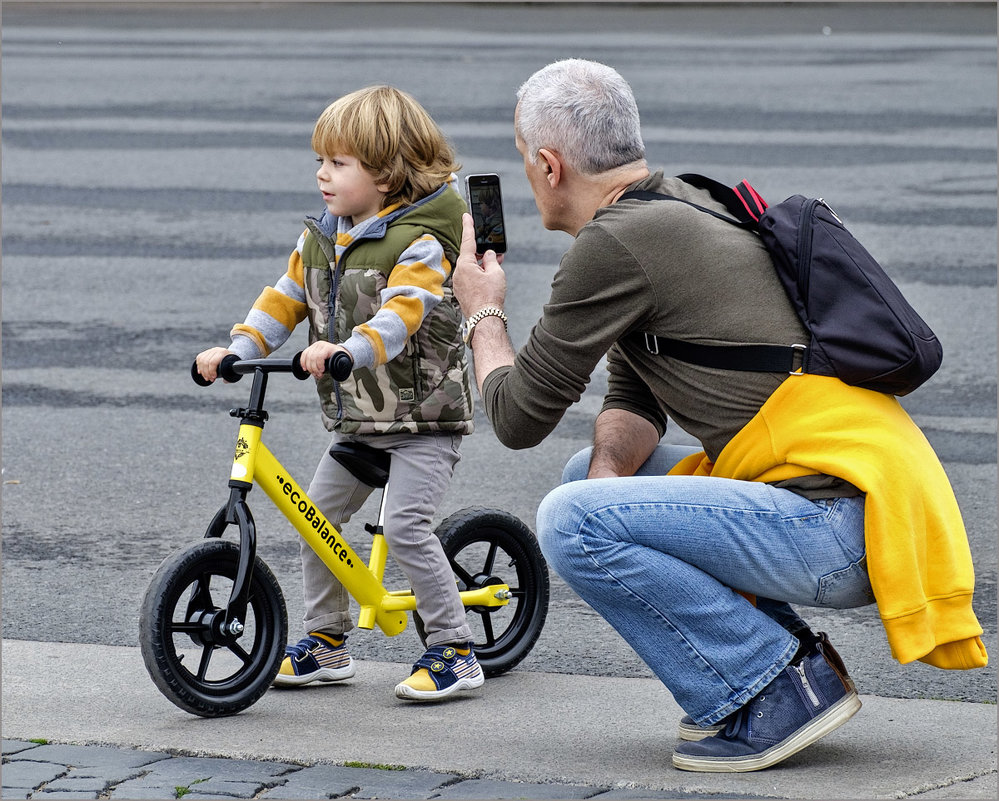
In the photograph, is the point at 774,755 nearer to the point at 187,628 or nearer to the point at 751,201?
the point at 751,201

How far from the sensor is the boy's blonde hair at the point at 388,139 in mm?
3930

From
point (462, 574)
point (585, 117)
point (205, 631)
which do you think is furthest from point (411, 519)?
point (585, 117)

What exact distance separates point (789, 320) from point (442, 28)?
20781 millimetres

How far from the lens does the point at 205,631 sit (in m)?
3.75

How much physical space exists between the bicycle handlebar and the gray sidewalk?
34.4 inches

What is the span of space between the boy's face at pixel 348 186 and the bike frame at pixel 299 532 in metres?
0.53

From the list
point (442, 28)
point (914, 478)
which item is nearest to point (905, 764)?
point (914, 478)

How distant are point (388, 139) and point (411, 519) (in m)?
0.99

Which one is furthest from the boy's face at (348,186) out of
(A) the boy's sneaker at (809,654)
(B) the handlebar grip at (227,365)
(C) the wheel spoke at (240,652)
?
(A) the boy's sneaker at (809,654)

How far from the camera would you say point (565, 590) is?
5.05 m

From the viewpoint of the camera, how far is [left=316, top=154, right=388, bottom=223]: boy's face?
3967mm

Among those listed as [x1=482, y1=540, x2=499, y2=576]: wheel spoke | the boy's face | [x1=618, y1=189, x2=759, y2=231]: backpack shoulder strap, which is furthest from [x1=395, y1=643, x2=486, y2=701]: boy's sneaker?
[x1=618, y1=189, x2=759, y2=231]: backpack shoulder strap

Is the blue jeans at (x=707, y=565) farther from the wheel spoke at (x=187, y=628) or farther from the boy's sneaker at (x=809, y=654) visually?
the wheel spoke at (x=187, y=628)

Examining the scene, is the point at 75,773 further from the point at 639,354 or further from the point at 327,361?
the point at 639,354
